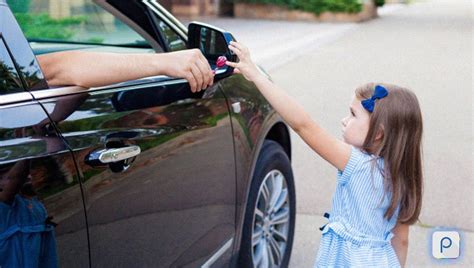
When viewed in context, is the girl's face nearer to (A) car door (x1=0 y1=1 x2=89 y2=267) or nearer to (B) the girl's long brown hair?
(B) the girl's long brown hair

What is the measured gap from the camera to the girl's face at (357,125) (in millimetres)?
2748

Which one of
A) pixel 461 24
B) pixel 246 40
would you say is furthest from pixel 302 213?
pixel 461 24

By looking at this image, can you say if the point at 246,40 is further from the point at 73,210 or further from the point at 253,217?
the point at 73,210

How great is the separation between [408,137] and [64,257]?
1.25 metres

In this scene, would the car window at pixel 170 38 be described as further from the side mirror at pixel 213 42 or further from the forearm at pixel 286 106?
the forearm at pixel 286 106

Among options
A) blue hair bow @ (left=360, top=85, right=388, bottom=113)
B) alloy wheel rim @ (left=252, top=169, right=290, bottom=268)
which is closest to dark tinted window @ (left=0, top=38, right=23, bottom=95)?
blue hair bow @ (left=360, top=85, right=388, bottom=113)

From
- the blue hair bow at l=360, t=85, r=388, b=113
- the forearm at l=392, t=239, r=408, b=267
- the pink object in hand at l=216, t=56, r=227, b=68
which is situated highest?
the pink object in hand at l=216, t=56, r=227, b=68

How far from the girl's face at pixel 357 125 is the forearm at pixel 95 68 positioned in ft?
2.27

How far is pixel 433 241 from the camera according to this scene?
3174 mm

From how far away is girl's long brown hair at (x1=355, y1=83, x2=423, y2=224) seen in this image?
8.84 feet

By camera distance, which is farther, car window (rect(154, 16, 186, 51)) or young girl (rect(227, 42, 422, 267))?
car window (rect(154, 16, 186, 51))

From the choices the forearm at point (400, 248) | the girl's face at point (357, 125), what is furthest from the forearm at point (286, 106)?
the forearm at point (400, 248)

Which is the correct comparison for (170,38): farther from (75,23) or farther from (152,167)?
(75,23)

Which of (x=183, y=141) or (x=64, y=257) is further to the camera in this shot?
(x=183, y=141)
